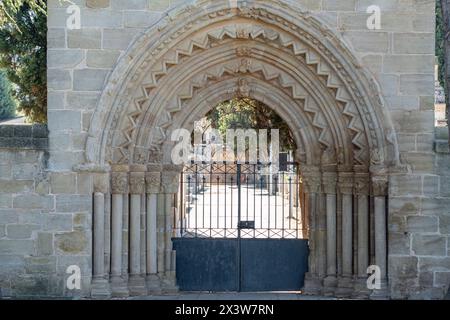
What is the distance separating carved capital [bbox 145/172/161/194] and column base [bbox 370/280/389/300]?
3232mm

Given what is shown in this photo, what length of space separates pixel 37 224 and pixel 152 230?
1.56 metres

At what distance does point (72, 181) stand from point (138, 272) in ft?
5.13

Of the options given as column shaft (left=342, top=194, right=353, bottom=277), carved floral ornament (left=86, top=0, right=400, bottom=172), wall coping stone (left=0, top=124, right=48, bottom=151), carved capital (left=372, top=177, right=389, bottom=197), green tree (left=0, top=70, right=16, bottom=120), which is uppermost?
green tree (left=0, top=70, right=16, bottom=120)

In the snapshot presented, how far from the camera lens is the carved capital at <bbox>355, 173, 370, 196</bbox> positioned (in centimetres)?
929

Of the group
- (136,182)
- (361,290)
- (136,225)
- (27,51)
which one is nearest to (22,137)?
(136,182)

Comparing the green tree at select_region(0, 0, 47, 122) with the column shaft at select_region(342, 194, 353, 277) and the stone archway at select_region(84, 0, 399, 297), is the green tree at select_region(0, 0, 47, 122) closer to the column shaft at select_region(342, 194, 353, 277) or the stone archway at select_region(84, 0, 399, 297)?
the stone archway at select_region(84, 0, 399, 297)

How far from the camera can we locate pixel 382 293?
905 cm

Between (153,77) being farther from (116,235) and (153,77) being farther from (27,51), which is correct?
(27,51)

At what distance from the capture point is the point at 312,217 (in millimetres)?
9797

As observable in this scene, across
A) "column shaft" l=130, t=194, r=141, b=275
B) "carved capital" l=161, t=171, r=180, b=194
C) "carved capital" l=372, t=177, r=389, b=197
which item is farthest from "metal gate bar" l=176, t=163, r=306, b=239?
"carved capital" l=372, t=177, r=389, b=197

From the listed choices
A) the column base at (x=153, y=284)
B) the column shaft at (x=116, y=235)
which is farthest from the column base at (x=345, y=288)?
the column shaft at (x=116, y=235)

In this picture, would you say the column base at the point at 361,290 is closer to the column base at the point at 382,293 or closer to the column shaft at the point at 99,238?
the column base at the point at 382,293

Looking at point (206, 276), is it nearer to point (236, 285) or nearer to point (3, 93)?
point (236, 285)

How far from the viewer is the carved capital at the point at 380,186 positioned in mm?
9016
